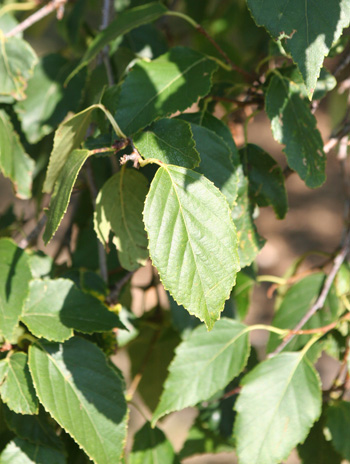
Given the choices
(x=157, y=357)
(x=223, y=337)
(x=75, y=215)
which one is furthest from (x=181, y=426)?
(x=223, y=337)

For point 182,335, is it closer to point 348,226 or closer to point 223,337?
point 223,337

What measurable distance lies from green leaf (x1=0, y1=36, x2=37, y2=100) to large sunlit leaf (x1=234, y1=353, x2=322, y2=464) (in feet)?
2.24

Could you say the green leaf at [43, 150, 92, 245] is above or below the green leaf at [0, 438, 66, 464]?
above

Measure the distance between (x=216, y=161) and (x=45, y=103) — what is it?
496 millimetres

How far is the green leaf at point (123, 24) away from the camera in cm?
89

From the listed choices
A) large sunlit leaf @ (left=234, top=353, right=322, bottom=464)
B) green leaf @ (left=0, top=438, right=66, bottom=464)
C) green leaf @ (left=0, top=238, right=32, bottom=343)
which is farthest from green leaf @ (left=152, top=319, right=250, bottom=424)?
green leaf @ (left=0, top=238, right=32, bottom=343)

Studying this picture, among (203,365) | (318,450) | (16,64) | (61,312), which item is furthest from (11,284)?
(318,450)

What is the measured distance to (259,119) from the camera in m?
2.97

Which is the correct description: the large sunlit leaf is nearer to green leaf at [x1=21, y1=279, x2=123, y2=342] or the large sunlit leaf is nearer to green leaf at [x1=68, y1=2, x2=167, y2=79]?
green leaf at [x1=21, y1=279, x2=123, y2=342]

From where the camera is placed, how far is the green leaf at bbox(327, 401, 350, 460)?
995mm

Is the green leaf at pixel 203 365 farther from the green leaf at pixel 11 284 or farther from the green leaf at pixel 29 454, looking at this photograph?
the green leaf at pixel 11 284

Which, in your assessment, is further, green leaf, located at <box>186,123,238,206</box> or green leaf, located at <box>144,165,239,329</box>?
green leaf, located at <box>186,123,238,206</box>

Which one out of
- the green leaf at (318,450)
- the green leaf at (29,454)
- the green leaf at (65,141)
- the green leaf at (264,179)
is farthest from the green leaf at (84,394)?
the green leaf at (318,450)

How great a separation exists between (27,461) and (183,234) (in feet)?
1.61
